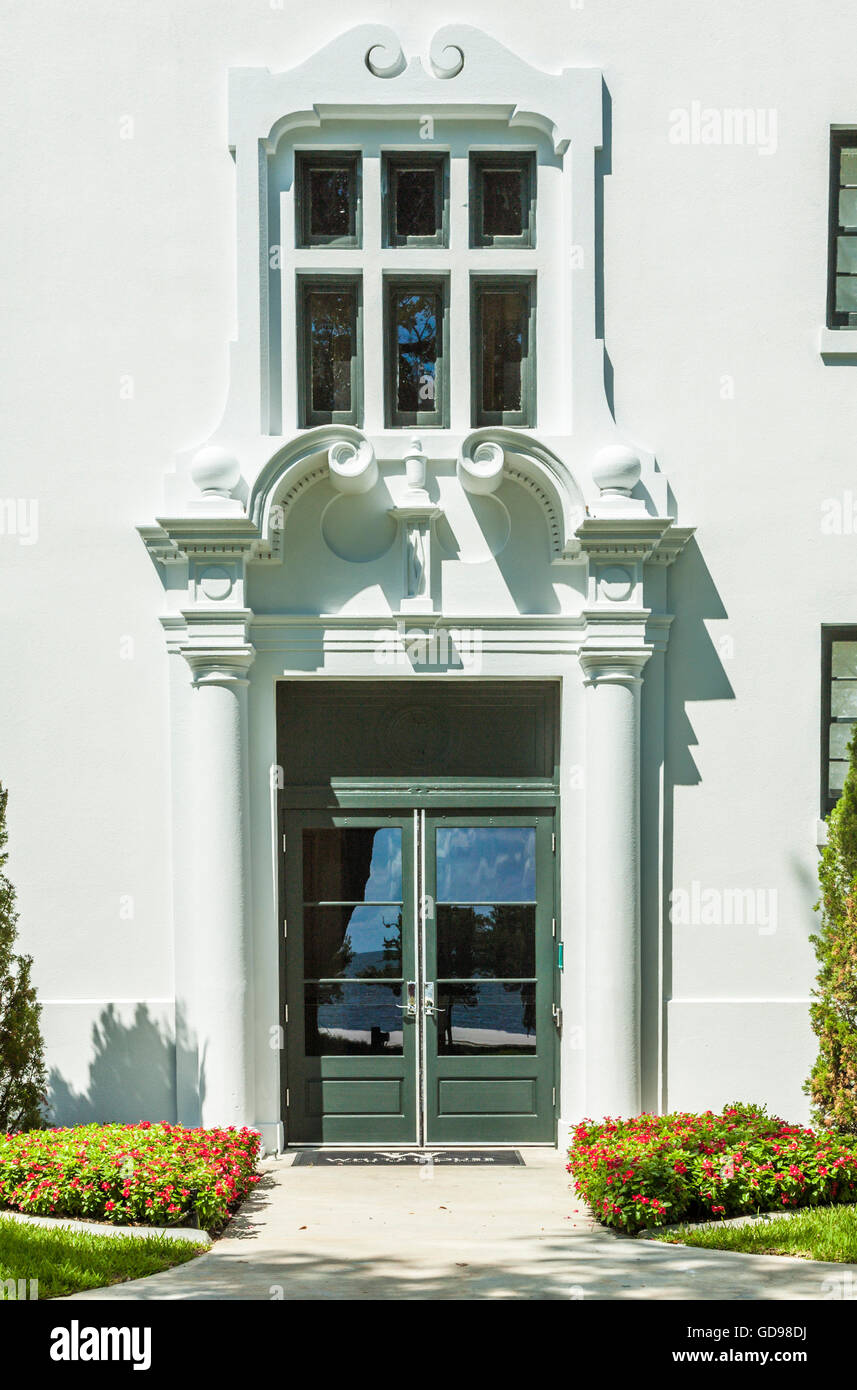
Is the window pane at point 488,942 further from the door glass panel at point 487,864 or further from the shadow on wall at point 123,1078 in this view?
the shadow on wall at point 123,1078

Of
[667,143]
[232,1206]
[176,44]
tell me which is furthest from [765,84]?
[232,1206]

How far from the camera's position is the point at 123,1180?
27.2 feet

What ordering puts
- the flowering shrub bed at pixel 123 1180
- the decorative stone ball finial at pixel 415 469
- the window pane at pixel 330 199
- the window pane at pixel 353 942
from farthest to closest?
the window pane at pixel 330 199, the window pane at pixel 353 942, the decorative stone ball finial at pixel 415 469, the flowering shrub bed at pixel 123 1180

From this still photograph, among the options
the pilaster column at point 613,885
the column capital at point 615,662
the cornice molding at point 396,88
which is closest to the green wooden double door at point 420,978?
the pilaster column at point 613,885

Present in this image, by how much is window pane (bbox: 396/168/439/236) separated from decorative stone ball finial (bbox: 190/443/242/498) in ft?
8.15

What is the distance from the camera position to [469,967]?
35.4 ft

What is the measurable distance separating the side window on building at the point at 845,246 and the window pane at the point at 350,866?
18.5ft

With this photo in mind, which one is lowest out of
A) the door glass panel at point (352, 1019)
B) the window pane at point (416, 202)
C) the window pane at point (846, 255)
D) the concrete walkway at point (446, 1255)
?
the concrete walkway at point (446, 1255)

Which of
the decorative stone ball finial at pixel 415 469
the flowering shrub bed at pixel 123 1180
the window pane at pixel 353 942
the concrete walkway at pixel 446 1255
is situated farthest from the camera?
the window pane at pixel 353 942

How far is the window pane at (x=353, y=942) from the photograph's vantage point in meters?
10.8

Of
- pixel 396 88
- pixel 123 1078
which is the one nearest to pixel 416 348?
pixel 396 88

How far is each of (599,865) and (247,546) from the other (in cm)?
369

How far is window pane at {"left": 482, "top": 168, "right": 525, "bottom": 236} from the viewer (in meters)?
10.9

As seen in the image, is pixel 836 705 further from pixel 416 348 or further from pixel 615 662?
pixel 416 348
